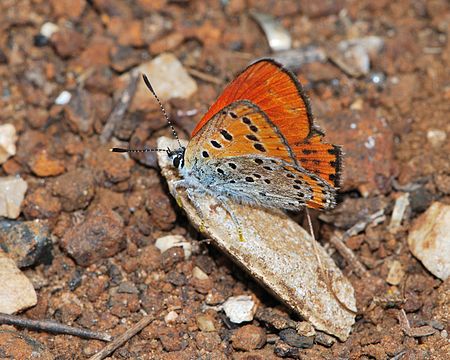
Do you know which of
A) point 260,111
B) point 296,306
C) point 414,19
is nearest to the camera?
point 260,111

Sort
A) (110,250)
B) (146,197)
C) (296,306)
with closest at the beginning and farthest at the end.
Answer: (296,306) → (110,250) → (146,197)

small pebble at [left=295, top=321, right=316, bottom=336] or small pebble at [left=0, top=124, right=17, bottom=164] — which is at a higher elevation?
small pebble at [left=0, top=124, right=17, bottom=164]

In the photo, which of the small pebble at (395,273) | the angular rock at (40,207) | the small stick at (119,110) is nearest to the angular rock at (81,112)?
the small stick at (119,110)

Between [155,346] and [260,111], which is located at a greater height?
[260,111]

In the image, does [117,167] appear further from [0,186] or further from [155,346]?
[155,346]

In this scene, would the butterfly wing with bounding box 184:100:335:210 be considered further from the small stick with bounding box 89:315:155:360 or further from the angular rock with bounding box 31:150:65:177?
the angular rock with bounding box 31:150:65:177

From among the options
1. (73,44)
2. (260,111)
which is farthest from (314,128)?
(73,44)

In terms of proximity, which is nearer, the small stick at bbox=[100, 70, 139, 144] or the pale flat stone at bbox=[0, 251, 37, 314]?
the pale flat stone at bbox=[0, 251, 37, 314]

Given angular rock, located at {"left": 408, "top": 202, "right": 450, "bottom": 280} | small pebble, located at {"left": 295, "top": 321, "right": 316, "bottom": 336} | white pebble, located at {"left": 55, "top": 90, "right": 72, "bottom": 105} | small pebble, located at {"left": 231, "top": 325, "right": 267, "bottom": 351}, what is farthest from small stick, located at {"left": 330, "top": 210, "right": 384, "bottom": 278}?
white pebble, located at {"left": 55, "top": 90, "right": 72, "bottom": 105}

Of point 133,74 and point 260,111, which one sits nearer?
point 260,111
